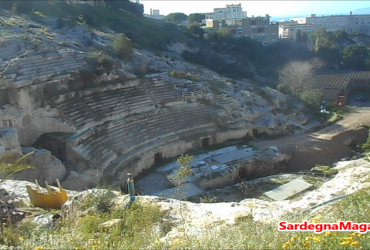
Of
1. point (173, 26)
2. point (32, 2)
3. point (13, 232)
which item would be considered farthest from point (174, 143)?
point (173, 26)

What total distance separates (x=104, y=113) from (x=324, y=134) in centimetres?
1271

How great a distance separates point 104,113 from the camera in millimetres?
15891

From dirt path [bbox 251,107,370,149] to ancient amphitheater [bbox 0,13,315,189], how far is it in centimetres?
93

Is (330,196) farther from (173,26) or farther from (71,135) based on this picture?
(173,26)

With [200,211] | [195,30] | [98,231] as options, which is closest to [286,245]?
[98,231]

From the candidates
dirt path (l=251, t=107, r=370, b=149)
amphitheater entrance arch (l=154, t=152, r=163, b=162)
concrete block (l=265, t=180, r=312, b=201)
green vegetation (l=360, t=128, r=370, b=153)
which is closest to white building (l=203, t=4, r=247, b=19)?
dirt path (l=251, t=107, r=370, b=149)

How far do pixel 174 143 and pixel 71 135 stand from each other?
4.64 meters

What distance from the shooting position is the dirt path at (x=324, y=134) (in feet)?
61.2

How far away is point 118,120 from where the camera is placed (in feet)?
52.4

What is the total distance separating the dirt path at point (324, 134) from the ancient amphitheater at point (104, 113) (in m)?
0.93

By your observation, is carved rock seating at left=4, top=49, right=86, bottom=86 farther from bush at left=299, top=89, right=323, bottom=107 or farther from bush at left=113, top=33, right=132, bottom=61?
bush at left=299, top=89, right=323, bottom=107

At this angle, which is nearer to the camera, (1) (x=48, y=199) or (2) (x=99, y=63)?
(1) (x=48, y=199)

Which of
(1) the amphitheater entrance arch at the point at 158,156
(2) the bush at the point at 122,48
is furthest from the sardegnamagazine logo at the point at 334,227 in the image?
(2) the bush at the point at 122,48

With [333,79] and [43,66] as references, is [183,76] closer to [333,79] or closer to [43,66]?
[43,66]
